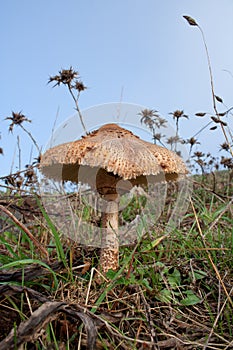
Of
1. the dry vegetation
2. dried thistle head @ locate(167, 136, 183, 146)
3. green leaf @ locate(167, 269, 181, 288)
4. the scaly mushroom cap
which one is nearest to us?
the dry vegetation

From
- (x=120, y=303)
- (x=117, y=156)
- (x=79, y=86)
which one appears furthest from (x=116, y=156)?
(x=79, y=86)

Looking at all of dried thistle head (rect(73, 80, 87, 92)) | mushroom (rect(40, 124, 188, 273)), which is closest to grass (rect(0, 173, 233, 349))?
mushroom (rect(40, 124, 188, 273))

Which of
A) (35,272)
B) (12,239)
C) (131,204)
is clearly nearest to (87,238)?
(12,239)

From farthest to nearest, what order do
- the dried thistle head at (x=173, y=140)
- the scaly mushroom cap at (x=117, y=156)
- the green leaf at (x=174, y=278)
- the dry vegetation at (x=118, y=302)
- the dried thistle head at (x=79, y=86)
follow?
the dried thistle head at (x=173, y=140) → the dried thistle head at (x=79, y=86) → the green leaf at (x=174, y=278) → the scaly mushroom cap at (x=117, y=156) → the dry vegetation at (x=118, y=302)

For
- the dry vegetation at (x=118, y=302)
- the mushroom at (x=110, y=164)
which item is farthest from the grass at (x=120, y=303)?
the mushroom at (x=110, y=164)

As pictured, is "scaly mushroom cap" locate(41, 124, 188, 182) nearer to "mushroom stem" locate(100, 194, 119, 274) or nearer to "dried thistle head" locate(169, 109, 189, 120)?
"mushroom stem" locate(100, 194, 119, 274)

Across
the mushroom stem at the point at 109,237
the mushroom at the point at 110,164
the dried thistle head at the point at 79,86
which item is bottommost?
the mushroom stem at the point at 109,237

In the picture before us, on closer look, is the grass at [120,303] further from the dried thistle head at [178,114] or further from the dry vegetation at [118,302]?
the dried thistle head at [178,114]
